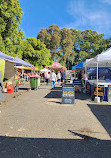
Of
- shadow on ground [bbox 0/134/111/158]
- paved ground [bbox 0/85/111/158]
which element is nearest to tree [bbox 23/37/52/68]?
paved ground [bbox 0/85/111/158]

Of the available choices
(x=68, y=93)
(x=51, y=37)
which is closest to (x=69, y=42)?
(x=51, y=37)

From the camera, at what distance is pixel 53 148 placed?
3.16 meters

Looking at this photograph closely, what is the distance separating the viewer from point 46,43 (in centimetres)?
3969

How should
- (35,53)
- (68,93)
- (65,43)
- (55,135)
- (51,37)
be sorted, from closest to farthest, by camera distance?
(55,135)
(68,93)
(35,53)
(51,37)
(65,43)

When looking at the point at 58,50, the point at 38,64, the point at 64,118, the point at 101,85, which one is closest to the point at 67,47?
the point at 58,50

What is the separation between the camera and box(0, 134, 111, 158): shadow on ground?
114 inches

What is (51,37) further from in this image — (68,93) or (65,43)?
(68,93)

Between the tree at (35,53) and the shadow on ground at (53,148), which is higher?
the tree at (35,53)

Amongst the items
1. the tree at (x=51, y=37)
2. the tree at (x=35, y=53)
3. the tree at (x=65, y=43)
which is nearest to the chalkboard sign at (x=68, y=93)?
the tree at (x=35, y=53)

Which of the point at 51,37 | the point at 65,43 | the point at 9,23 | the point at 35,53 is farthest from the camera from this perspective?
the point at 65,43

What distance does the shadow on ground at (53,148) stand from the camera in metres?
2.91

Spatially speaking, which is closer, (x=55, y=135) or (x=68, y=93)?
(x=55, y=135)

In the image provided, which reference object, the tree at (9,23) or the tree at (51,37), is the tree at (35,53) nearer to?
the tree at (51,37)

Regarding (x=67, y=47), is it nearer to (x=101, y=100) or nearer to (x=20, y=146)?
(x=101, y=100)
